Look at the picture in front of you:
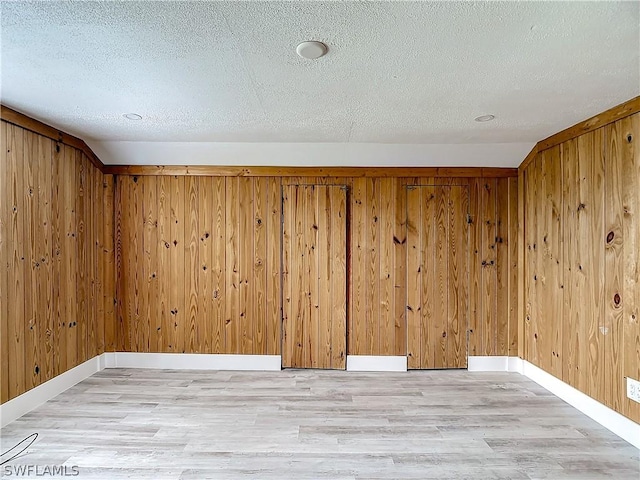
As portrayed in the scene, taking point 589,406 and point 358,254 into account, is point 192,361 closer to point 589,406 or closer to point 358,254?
point 358,254

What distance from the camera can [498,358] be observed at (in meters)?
3.63

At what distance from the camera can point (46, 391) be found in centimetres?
287

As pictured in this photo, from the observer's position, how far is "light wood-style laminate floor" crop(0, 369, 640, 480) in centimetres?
205

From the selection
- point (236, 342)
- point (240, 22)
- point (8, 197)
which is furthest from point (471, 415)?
point (8, 197)

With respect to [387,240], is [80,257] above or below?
below

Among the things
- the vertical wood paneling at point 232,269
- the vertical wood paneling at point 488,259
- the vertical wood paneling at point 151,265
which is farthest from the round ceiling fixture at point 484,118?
the vertical wood paneling at point 151,265

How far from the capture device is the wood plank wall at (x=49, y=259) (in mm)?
2527

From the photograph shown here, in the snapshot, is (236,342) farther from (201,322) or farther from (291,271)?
(291,271)

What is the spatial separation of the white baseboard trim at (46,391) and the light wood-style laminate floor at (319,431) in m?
0.07

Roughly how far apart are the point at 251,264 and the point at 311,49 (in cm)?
240

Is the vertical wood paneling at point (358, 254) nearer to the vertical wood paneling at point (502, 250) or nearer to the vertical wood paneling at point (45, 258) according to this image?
the vertical wood paneling at point (502, 250)

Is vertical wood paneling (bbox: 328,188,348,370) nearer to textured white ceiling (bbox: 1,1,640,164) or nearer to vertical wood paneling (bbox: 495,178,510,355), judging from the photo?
textured white ceiling (bbox: 1,1,640,164)

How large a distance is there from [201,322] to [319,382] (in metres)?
1.35

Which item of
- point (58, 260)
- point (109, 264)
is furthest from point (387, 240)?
point (58, 260)
